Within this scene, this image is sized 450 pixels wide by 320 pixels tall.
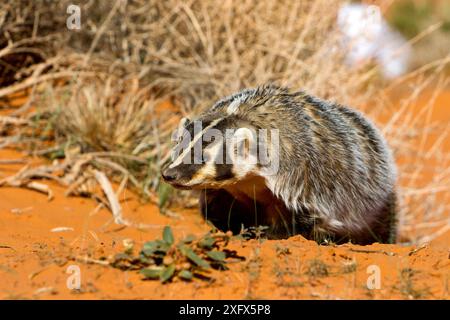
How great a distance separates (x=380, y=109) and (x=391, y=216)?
1.89m

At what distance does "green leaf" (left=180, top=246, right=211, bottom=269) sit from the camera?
258cm

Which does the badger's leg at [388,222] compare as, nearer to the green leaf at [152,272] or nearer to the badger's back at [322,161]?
the badger's back at [322,161]

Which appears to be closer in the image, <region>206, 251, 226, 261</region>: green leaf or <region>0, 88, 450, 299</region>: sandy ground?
<region>0, 88, 450, 299</region>: sandy ground

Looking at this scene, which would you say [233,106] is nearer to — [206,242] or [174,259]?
[206,242]

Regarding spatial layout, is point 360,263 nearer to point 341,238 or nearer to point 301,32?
point 341,238

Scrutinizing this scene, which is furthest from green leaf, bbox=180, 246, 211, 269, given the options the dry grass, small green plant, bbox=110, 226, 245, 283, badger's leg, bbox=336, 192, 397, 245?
the dry grass

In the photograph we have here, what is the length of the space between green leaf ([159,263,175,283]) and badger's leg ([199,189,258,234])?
118 cm

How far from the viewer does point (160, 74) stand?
19.6 ft

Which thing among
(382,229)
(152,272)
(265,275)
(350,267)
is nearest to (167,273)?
(152,272)

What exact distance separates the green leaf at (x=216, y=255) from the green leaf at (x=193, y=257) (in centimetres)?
4

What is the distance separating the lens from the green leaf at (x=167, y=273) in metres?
2.54

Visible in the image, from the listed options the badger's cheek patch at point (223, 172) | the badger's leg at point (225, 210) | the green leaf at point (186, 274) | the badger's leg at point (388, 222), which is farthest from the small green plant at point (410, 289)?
the badger's leg at point (388, 222)

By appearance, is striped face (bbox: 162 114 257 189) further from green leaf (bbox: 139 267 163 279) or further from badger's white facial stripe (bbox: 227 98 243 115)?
green leaf (bbox: 139 267 163 279)
